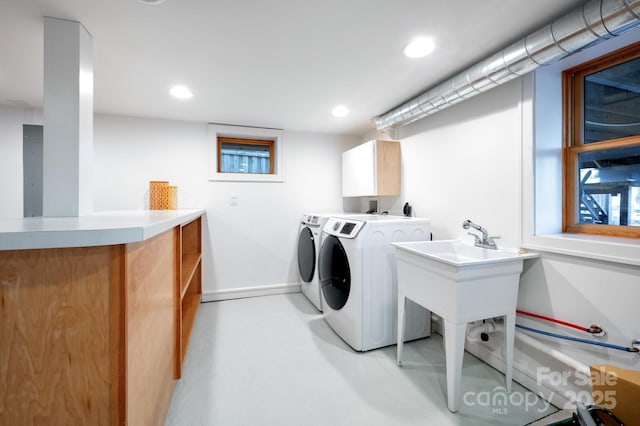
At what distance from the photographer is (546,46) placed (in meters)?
1.32

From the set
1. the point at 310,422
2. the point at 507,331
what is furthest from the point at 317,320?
the point at 507,331

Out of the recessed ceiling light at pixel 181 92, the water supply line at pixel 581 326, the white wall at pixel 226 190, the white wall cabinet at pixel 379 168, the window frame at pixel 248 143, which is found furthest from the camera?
the window frame at pixel 248 143

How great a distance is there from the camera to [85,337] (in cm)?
76

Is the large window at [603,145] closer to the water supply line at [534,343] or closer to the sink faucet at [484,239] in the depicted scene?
Result: the sink faucet at [484,239]

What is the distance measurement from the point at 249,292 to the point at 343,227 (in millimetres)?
1662

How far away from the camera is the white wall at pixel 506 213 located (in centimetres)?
131

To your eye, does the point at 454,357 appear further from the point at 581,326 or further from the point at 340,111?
the point at 340,111

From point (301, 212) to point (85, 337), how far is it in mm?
2772

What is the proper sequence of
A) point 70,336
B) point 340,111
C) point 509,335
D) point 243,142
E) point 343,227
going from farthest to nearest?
point 243,142 → point 340,111 → point 343,227 → point 509,335 → point 70,336

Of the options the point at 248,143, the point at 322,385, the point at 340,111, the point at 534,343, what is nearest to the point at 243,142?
the point at 248,143

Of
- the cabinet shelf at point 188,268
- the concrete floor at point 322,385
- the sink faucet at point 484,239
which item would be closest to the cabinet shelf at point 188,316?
the concrete floor at point 322,385

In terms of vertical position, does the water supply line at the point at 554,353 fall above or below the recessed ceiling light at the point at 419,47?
below

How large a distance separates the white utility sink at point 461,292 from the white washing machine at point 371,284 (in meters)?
0.36

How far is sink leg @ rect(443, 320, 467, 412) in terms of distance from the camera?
1430 millimetres
